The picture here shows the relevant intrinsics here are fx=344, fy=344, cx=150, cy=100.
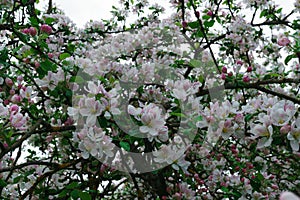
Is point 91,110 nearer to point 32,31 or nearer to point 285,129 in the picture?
point 32,31

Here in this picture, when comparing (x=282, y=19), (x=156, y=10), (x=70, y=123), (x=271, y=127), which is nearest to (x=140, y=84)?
(x=70, y=123)

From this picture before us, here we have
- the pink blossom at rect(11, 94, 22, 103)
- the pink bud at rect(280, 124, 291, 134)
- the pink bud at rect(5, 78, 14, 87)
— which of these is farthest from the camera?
the pink bud at rect(5, 78, 14, 87)

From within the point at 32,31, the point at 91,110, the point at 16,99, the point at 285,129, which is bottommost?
the point at 285,129

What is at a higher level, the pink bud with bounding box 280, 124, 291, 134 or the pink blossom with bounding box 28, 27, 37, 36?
the pink blossom with bounding box 28, 27, 37, 36

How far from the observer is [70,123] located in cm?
154

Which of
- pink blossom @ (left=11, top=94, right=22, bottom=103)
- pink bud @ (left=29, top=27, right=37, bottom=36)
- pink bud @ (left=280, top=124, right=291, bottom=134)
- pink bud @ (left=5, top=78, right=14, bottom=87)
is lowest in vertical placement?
pink bud @ (left=280, top=124, right=291, bottom=134)

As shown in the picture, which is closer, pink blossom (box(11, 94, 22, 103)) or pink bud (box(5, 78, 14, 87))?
pink blossom (box(11, 94, 22, 103))

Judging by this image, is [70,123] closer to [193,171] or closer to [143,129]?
[143,129]

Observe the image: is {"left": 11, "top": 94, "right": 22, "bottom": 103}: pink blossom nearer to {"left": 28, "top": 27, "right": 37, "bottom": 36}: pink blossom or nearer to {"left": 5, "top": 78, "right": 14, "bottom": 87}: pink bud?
{"left": 5, "top": 78, "right": 14, "bottom": 87}: pink bud

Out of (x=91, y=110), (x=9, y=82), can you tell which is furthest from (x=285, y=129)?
(x=9, y=82)

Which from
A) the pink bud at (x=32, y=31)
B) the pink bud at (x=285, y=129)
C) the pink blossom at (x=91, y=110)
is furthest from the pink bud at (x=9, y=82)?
the pink bud at (x=285, y=129)

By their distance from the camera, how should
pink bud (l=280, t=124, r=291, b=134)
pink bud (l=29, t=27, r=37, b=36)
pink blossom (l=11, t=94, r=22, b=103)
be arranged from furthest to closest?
1. pink blossom (l=11, t=94, r=22, b=103)
2. pink bud (l=29, t=27, r=37, b=36)
3. pink bud (l=280, t=124, r=291, b=134)

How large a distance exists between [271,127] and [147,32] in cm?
151

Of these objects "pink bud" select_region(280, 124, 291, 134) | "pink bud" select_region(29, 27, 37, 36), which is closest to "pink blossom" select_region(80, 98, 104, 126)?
"pink bud" select_region(29, 27, 37, 36)
